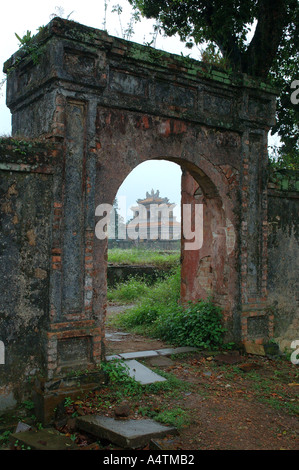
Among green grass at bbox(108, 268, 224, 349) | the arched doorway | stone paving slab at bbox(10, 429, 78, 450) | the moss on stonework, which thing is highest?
the moss on stonework

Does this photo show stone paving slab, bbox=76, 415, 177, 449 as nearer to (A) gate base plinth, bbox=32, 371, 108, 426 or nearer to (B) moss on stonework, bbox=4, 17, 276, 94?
(A) gate base plinth, bbox=32, 371, 108, 426

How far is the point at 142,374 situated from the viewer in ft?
16.4

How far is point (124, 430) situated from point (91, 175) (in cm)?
270

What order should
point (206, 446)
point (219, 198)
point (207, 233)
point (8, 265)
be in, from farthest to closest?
point (207, 233), point (219, 198), point (8, 265), point (206, 446)

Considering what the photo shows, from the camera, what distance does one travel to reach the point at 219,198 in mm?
6117

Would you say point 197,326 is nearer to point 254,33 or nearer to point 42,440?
point 42,440

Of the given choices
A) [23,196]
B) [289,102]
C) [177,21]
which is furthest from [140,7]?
[23,196]

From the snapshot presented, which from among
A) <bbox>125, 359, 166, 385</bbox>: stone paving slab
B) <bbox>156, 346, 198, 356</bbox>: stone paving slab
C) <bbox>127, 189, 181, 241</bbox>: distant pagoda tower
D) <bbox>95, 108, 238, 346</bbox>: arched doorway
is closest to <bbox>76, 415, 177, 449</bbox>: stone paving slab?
<bbox>125, 359, 166, 385</bbox>: stone paving slab

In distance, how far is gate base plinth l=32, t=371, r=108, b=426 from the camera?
13.7 feet

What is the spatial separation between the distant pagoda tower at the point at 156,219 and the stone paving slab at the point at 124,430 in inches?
901

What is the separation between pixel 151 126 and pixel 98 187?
1.16 m

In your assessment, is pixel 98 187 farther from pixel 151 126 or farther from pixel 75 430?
pixel 75 430

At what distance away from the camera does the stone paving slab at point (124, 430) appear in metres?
3.51

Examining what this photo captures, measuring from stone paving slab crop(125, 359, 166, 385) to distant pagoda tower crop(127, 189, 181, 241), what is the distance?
21520 millimetres
